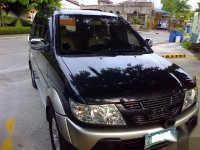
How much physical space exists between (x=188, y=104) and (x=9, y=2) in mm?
19509

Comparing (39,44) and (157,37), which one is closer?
(39,44)

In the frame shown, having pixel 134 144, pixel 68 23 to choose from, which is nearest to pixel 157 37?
pixel 68 23

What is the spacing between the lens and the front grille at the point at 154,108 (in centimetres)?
261

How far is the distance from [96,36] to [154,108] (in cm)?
183

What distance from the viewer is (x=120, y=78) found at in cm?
295

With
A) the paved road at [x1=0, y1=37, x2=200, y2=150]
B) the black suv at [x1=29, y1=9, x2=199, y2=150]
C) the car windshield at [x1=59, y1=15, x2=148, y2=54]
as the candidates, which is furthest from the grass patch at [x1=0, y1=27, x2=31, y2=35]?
the black suv at [x1=29, y1=9, x2=199, y2=150]

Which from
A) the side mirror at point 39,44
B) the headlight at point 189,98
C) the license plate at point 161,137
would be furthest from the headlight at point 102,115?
the side mirror at point 39,44

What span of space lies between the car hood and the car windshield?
0.35m

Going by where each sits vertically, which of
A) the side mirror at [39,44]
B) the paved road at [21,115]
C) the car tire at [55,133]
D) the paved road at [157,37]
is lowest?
the paved road at [157,37]

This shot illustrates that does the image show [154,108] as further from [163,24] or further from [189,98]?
[163,24]

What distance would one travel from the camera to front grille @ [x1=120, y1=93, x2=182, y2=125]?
2611 mm

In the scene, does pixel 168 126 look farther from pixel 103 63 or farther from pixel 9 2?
pixel 9 2

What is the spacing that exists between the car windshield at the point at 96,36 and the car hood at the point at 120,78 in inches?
13.8

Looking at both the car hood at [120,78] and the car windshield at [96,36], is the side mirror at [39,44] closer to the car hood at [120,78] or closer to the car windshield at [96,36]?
the car windshield at [96,36]
